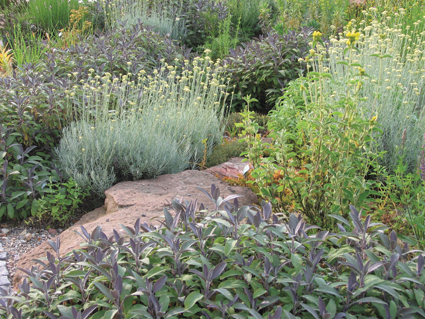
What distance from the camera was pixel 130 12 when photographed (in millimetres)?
8734

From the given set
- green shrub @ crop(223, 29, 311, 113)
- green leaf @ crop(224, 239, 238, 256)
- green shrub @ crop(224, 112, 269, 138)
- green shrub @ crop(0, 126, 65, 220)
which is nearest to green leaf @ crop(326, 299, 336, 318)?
green leaf @ crop(224, 239, 238, 256)

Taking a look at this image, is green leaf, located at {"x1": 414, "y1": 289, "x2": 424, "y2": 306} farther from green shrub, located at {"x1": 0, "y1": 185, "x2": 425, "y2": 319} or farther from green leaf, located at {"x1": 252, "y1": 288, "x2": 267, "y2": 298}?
green leaf, located at {"x1": 252, "y1": 288, "x2": 267, "y2": 298}

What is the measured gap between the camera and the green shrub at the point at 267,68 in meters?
5.63

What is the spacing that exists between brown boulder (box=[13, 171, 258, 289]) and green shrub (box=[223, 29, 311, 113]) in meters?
2.44

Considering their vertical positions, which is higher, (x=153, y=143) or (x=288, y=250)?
(x=288, y=250)

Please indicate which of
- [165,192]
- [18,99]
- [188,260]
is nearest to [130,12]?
[18,99]

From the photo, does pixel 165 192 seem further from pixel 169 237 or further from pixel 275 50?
pixel 275 50

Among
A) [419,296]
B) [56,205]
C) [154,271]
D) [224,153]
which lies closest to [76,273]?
[154,271]

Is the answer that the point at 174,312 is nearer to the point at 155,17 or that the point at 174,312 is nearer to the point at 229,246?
the point at 229,246

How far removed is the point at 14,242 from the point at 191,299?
222 centimetres

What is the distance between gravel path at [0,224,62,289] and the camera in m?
2.83

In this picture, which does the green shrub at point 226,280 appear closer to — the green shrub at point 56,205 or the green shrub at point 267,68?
the green shrub at point 56,205

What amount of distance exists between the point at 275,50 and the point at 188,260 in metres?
4.72

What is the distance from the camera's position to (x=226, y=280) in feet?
5.65
